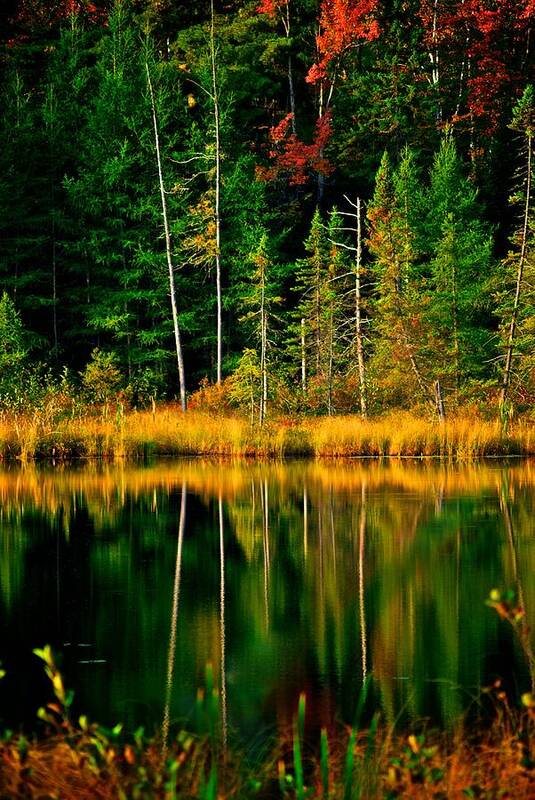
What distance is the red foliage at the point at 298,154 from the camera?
4469 centimetres

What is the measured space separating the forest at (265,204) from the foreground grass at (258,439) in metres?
2.82

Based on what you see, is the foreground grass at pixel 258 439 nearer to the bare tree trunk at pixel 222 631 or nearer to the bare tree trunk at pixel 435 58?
the bare tree trunk at pixel 222 631

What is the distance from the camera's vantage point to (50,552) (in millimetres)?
14500

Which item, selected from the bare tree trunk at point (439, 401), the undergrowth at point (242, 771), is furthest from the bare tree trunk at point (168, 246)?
the undergrowth at point (242, 771)

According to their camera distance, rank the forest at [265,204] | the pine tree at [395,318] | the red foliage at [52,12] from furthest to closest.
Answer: the red foliage at [52,12] < the forest at [265,204] < the pine tree at [395,318]

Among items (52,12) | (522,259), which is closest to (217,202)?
(522,259)

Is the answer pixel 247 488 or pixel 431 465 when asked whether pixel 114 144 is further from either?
pixel 247 488

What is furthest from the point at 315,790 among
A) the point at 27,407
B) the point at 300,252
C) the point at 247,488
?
the point at 300,252

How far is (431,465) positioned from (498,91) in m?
25.7

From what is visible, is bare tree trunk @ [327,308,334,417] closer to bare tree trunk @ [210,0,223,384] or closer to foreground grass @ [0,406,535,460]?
bare tree trunk @ [210,0,223,384]

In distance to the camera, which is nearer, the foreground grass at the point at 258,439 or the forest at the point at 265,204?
the foreground grass at the point at 258,439

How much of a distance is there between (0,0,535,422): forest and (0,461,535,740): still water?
1284 cm

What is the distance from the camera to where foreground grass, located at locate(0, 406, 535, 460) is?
28.2 m

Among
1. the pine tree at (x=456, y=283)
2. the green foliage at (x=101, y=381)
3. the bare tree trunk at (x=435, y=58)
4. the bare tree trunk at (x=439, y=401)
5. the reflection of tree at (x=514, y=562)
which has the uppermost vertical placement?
the bare tree trunk at (x=435, y=58)
